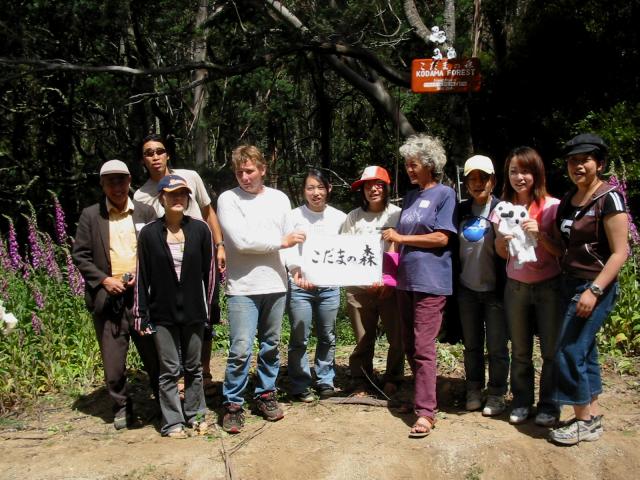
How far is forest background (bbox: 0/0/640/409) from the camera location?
602cm

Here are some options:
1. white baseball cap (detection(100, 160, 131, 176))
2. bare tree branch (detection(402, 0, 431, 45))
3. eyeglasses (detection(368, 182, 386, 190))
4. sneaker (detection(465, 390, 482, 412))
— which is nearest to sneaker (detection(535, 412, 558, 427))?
sneaker (detection(465, 390, 482, 412))

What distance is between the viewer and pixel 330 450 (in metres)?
4.42

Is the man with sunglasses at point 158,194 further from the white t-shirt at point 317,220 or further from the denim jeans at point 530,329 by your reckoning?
the denim jeans at point 530,329

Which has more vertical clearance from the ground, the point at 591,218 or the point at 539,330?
the point at 591,218

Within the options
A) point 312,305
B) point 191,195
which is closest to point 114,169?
point 191,195

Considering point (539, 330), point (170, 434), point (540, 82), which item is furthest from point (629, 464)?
point (540, 82)

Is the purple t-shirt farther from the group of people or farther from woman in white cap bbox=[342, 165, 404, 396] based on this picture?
woman in white cap bbox=[342, 165, 404, 396]

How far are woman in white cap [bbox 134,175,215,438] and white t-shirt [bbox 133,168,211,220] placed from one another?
0.25 meters

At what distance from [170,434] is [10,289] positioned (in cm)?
236

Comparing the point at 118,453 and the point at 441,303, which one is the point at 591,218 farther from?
the point at 118,453

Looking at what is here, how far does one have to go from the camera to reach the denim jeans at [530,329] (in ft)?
14.4

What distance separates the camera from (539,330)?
14.7 ft

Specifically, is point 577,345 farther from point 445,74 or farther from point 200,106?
point 200,106

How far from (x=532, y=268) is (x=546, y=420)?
1.09 meters
